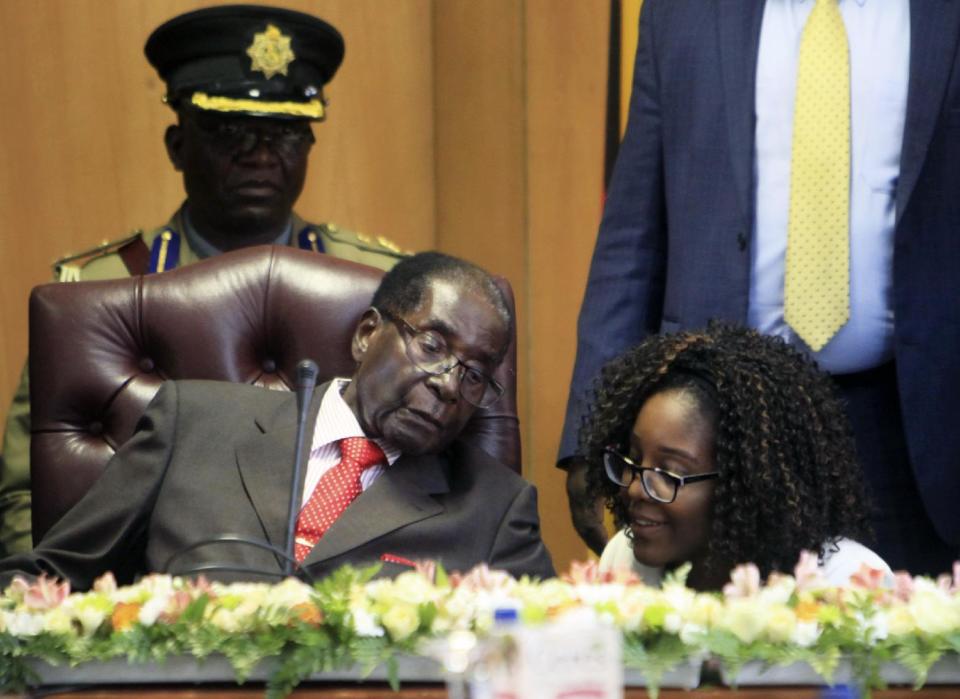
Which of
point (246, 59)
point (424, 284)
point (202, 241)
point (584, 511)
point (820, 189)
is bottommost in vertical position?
point (584, 511)

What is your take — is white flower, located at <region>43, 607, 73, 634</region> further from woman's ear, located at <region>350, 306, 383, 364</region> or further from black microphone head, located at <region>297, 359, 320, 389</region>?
woman's ear, located at <region>350, 306, 383, 364</region>

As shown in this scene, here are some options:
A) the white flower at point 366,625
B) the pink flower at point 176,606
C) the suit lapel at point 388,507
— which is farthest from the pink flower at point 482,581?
the suit lapel at point 388,507

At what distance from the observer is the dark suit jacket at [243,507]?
6.60 feet

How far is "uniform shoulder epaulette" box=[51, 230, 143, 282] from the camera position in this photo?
3012 mm

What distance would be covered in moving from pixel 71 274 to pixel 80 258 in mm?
89

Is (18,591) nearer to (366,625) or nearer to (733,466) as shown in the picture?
(366,625)

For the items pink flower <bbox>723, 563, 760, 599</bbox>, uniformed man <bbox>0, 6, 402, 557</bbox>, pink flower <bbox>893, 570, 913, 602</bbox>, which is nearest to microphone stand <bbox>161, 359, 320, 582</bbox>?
pink flower <bbox>723, 563, 760, 599</bbox>

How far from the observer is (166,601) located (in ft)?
4.53

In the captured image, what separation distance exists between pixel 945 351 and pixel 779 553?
16.9 inches

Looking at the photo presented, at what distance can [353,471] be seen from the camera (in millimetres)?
2131

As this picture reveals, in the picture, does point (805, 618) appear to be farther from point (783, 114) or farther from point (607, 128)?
point (607, 128)

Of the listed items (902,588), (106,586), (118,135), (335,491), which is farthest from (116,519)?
(118,135)

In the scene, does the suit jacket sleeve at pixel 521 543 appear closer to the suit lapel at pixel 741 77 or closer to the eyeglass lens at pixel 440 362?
the eyeglass lens at pixel 440 362

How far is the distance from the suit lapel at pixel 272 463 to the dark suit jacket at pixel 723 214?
17.7 inches
